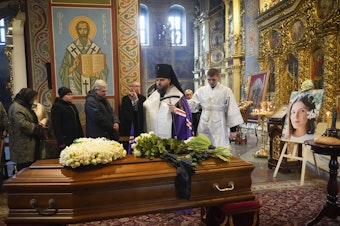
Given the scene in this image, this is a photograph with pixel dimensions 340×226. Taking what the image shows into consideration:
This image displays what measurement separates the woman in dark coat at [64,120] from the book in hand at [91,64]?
2.57 ft

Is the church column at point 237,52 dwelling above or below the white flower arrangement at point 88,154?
above

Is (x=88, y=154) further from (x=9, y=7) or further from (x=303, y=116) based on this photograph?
(x=9, y=7)

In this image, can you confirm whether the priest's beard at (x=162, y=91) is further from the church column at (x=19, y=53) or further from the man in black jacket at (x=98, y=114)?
the church column at (x=19, y=53)

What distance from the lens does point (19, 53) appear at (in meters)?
6.05

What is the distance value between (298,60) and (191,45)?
44.5 ft

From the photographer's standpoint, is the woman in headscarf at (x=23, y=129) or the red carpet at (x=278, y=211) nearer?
the red carpet at (x=278, y=211)

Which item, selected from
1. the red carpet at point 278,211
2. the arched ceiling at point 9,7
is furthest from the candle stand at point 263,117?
the arched ceiling at point 9,7

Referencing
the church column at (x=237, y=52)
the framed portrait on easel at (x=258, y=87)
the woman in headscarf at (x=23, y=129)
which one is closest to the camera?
the woman in headscarf at (x=23, y=129)

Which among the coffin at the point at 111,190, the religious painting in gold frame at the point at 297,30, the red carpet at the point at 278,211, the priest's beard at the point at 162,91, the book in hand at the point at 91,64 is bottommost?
the red carpet at the point at 278,211

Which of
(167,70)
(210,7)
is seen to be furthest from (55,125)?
(210,7)

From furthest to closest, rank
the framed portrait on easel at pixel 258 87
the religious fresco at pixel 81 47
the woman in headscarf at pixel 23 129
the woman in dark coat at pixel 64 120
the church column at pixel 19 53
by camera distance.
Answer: the framed portrait on easel at pixel 258 87
the church column at pixel 19 53
the religious fresco at pixel 81 47
the woman in dark coat at pixel 64 120
the woman in headscarf at pixel 23 129

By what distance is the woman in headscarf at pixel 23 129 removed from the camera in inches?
150

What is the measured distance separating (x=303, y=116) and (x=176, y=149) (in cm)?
280

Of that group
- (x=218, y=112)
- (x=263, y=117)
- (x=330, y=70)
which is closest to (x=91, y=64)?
(x=218, y=112)
